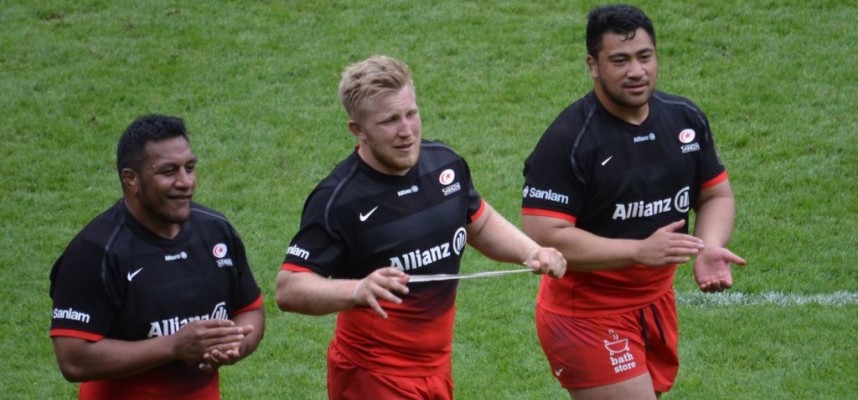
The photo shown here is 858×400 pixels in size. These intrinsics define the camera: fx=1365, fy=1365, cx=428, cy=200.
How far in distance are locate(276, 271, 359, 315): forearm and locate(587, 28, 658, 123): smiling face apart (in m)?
1.79

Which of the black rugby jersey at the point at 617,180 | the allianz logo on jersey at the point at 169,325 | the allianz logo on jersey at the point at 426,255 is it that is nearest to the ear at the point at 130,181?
the allianz logo on jersey at the point at 169,325

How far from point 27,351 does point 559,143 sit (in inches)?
177

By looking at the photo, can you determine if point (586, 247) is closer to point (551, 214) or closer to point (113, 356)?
point (551, 214)

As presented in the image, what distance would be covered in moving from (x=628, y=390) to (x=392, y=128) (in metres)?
1.85

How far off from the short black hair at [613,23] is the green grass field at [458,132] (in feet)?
9.31

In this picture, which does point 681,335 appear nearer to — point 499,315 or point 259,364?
point 499,315

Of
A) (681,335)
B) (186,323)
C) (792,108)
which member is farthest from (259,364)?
(792,108)

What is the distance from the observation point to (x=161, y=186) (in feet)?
18.8

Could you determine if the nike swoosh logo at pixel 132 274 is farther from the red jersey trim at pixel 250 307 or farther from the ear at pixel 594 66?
the ear at pixel 594 66

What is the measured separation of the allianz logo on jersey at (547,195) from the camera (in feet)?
21.7

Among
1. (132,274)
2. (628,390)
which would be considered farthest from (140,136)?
(628,390)

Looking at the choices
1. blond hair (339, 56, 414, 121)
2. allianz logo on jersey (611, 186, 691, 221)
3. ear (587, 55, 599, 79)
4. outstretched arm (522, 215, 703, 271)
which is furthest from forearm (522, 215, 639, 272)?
blond hair (339, 56, 414, 121)

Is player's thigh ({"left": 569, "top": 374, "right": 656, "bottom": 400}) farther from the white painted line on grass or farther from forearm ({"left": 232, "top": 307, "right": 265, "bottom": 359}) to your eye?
the white painted line on grass

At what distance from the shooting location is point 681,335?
31.0 feet
